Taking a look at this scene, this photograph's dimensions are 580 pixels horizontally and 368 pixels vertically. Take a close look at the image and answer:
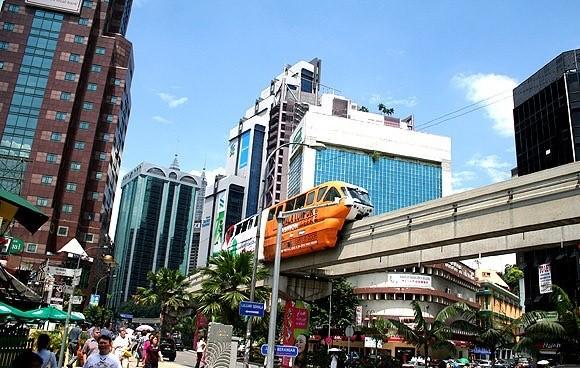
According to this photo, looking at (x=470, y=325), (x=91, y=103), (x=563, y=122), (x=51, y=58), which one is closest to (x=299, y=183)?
(x=91, y=103)

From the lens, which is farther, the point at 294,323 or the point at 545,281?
the point at 545,281

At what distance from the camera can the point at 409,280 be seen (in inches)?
2682

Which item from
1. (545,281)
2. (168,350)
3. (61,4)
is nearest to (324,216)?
(545,281)

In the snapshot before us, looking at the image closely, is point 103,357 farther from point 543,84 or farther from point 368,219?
point 543,84

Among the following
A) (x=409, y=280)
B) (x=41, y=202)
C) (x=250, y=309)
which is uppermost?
(x=41, y=202)

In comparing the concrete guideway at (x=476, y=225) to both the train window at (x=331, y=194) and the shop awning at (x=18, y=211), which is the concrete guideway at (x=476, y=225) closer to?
the train window at (x=331, y=194)

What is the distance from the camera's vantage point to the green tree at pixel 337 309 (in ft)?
183

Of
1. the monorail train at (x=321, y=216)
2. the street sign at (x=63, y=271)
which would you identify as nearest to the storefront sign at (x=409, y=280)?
the monorail train at (x=321, y=216)

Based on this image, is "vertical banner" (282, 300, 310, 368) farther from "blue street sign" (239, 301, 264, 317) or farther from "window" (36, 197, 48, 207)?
"window" (36, 197, 48, 207)

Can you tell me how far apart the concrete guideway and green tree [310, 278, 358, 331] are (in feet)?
99.8

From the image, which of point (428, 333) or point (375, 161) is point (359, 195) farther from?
point (375, 161)

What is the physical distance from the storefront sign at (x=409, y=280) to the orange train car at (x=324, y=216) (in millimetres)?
42387

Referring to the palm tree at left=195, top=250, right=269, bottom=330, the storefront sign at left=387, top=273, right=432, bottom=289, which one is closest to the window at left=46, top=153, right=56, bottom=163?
the storefront sign at left=387, top=273, right=432, bottom=289

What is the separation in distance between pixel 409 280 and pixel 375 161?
165 ft
